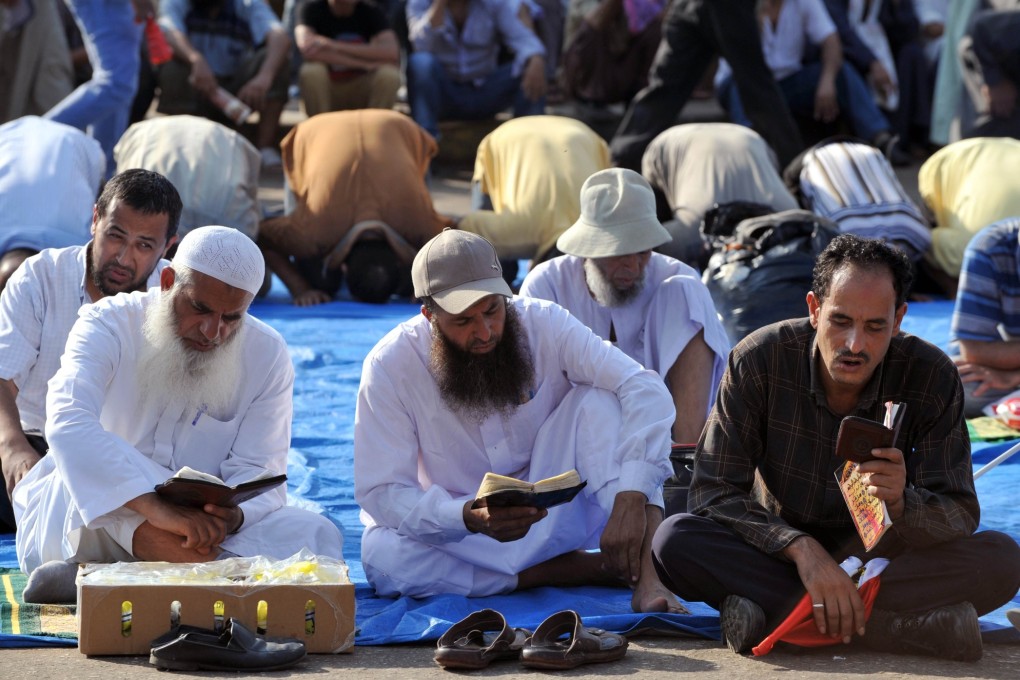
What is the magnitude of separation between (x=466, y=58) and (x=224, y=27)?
1.58 meters

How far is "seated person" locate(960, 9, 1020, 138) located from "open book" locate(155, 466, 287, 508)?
24.2 ft

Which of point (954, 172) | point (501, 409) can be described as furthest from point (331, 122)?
point (501, 409)

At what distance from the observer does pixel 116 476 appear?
4254 mm

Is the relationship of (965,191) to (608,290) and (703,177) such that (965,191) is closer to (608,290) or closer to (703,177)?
(703,177)

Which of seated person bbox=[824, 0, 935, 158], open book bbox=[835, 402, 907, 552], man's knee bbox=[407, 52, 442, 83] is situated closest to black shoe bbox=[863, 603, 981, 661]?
open book bbox=[835, 402, 907, 552]

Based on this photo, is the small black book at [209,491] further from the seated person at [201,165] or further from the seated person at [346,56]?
the seated person at [346,56]

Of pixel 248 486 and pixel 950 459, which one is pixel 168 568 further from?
pixel 950 459

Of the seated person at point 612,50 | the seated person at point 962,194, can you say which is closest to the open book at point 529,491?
the seated person at point 962,194

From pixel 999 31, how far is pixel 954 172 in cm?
176

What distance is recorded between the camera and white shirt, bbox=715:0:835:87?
10672 millimetres

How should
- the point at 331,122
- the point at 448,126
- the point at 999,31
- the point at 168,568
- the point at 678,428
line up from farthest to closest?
the point at 448,126, the point at 999,31, the point at 331,122, the point at 678,428, the point at 168,568

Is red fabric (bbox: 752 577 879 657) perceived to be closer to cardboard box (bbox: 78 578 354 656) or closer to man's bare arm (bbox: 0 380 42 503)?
cardboard box (bbox: 78 578 354 656)

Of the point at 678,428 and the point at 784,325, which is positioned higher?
the point at 784,325

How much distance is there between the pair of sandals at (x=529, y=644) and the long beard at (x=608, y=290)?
1.78 m
